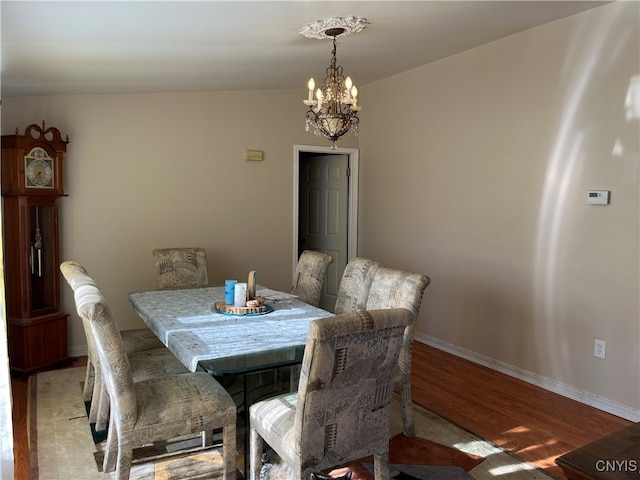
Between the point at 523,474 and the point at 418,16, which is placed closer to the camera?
the point at 523,474

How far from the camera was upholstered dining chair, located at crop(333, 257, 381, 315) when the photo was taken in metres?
3.22

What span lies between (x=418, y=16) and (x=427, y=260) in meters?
2.34

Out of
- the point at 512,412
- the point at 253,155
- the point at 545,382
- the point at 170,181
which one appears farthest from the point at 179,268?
the point at 545,382

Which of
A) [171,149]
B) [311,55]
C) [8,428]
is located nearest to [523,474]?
[8,428]

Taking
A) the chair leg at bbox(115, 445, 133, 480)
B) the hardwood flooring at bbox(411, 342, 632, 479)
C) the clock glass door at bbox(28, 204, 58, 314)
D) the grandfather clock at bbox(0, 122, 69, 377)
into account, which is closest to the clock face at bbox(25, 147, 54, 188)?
the grandfather clock at bbox(0, 122, 69, 377)

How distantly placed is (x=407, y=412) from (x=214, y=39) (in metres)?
2.40

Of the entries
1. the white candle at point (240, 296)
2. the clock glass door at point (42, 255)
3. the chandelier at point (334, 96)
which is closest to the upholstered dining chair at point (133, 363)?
the white candle at point (240, 296)

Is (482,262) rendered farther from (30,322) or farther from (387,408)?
(30,322)

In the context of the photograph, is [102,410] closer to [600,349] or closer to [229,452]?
[229,452]

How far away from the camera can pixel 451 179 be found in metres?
4.47

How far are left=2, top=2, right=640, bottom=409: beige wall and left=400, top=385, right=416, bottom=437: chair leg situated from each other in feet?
4.51

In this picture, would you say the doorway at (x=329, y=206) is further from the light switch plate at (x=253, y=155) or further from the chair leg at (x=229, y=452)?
the chair leg at (x=229, y=452)

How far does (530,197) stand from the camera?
379cm

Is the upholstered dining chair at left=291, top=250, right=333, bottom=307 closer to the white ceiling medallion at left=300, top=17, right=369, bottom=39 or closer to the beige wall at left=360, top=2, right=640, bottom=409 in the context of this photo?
the beige wall at left=360, top=2, right=640, bottom=409
